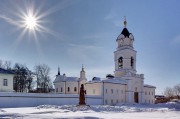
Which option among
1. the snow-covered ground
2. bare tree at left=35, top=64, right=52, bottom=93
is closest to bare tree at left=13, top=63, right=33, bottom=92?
bare tree at left=35, top=64, right=52, bottom=93

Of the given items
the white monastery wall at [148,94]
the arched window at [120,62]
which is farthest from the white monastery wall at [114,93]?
the white monastery wall at [148,94]

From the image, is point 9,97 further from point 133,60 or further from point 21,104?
point 133,60

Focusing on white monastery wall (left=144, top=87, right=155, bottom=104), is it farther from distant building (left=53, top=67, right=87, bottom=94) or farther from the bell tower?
distant building (left=53, top=67, right=87, bottom=94)

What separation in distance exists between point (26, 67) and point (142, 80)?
3109 centimetres

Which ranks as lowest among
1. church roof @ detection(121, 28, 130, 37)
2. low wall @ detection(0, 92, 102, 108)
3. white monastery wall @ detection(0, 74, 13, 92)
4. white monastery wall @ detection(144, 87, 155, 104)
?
white monastery wall @ detection(144, 87, 155, 104)

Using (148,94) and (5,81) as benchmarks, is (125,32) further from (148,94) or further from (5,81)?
(5,81)

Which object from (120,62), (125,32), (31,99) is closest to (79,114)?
(31,99)

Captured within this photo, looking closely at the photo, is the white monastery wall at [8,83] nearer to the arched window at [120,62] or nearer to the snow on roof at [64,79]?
the snow on roof at [64,79]

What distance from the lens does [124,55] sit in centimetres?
4931

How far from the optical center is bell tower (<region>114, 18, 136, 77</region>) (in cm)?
4900

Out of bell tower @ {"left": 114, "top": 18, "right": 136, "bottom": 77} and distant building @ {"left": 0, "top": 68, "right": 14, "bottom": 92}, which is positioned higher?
bell tower @ {"left": 114, "top": 18, "right": 136, "bottom": 77}

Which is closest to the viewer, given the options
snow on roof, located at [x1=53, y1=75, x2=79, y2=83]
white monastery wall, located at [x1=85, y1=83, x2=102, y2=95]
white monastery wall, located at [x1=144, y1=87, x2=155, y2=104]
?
white monastery wall, located at [x1=85, y1=83, x2=102, y2=95]

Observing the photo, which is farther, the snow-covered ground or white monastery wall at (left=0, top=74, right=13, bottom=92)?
white monastery wall at (left=0, top=74, right=13, bottom=92)

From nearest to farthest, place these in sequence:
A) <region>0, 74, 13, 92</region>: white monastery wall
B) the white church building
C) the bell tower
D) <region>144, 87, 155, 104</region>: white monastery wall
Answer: <region>0, 74, 13, 92</region>: white monastery wall → the white church building → the bell tower → <region>144, 87, 155, 104</region>: white monastery wall
